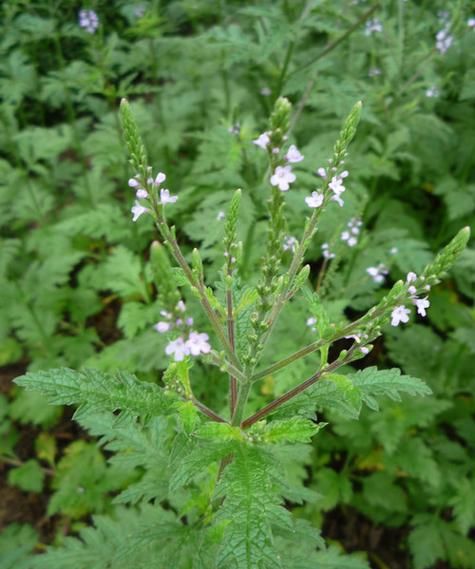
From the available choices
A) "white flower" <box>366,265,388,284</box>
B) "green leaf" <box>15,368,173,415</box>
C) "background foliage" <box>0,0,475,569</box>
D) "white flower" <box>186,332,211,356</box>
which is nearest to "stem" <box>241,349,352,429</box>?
"green leaf" <box>15,368,173,415</box>

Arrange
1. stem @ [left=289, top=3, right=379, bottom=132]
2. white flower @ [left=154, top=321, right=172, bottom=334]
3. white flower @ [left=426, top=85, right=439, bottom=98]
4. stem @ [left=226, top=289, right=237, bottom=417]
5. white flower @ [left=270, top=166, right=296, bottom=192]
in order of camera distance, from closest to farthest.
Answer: white flower @ [left=154, top=321, right=172, bottom=334]
white flower @ [left=270, top=166, right=296, bottom=192]
stem @ [left=226, top=289, right=237, bottom=417]
stem @ [left=289, top=3, right=379, bottom=132]
white flower @ [left=426, top=85, right=439, bottom=98]

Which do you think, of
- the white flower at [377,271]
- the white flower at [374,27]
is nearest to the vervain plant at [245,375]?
the white flower at [377,271]

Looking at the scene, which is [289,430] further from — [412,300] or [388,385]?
[412,300]

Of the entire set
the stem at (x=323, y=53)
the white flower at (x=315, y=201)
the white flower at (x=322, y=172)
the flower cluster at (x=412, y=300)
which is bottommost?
the flower cluster at (x=412, y=300)

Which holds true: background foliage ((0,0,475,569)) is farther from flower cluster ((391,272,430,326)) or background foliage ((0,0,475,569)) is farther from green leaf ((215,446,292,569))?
flower cluster ((391,272,430,326))

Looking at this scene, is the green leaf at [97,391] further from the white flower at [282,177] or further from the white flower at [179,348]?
the white flower at [282,177]

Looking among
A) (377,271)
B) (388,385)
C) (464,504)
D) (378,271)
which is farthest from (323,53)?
(464,504)
